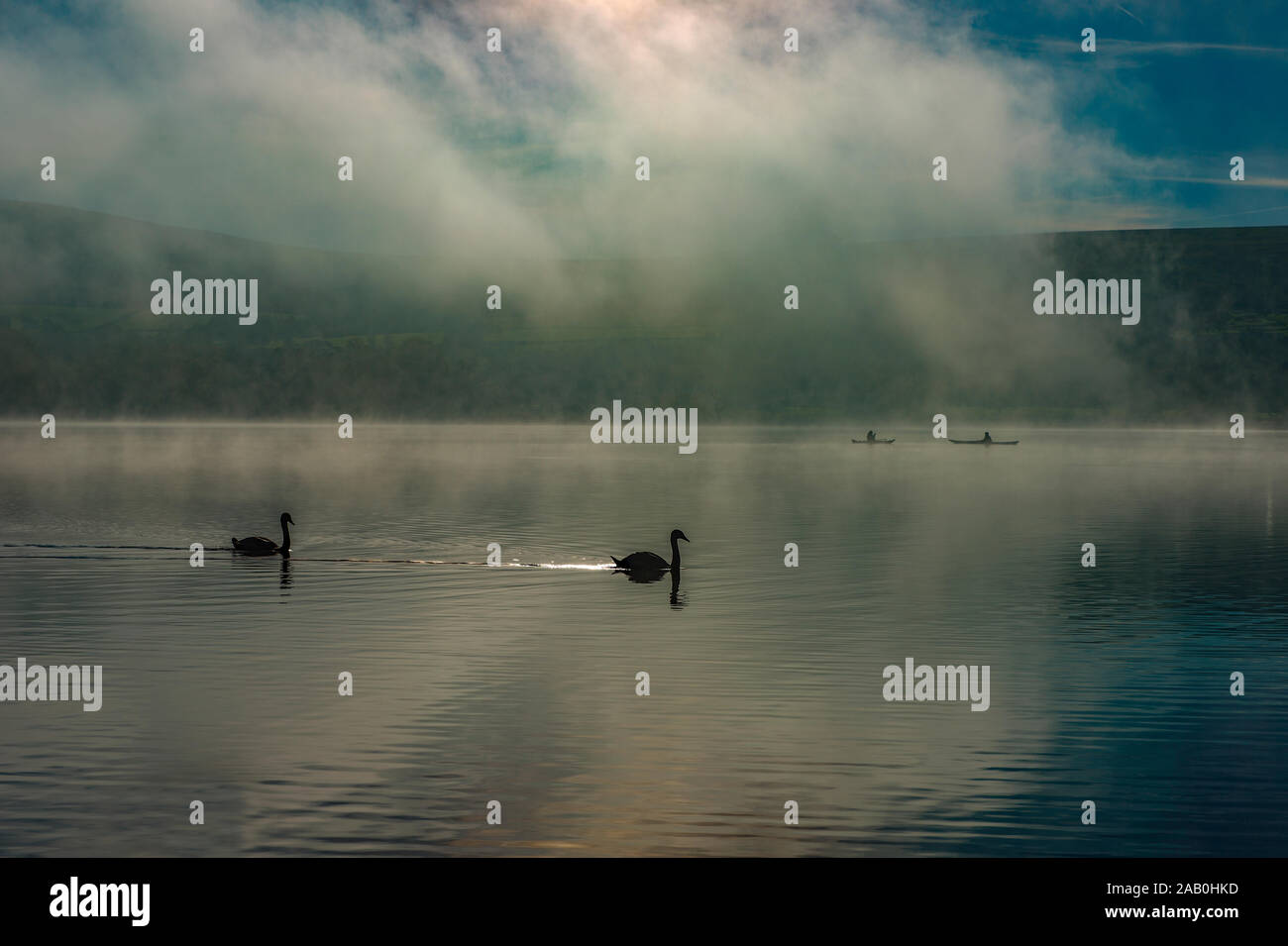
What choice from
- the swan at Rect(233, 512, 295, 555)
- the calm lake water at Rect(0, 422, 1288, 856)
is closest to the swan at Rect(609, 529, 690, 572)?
the calm lake water at Rect(0, 422, 1288, 856)

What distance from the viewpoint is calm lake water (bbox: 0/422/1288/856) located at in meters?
17.9

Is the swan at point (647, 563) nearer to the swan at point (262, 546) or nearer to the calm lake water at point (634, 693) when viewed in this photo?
the calm lake water at point (634, 693)

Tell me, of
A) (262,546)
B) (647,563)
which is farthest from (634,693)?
(262,546)

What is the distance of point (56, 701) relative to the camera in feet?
82.0

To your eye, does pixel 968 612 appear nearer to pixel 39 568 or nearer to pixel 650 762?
pixel 650 762

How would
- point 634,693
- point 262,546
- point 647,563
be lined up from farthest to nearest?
1. point 262,546
2. point 647,563
3. point 634,693

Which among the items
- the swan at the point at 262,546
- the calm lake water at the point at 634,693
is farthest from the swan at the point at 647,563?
the swan at the point at 262,546

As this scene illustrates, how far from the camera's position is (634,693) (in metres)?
25.9

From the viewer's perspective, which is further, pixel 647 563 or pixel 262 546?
pixel 262 546

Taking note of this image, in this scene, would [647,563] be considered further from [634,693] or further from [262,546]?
[634,693]

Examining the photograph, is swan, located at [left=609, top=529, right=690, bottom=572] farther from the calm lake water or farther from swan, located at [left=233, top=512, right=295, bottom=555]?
swan, located at [left=233, top=512, right=295, bottom=555]

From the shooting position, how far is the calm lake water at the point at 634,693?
1789 centimetres
